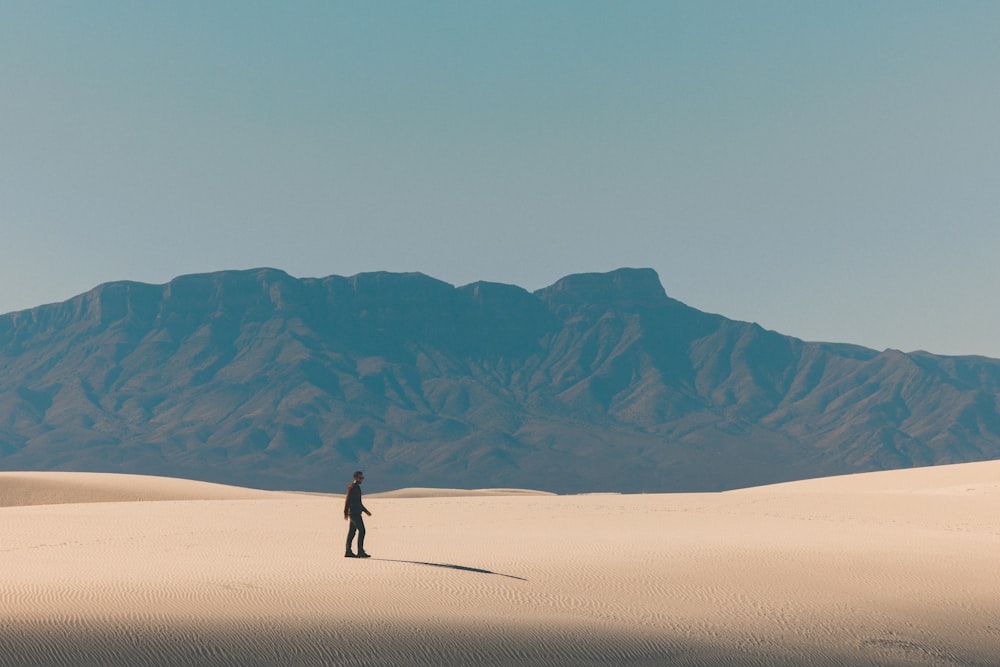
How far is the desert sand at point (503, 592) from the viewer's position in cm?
1214

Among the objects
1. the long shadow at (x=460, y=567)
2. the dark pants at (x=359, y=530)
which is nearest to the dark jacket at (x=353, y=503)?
the dark pants at (x=359, y=530)

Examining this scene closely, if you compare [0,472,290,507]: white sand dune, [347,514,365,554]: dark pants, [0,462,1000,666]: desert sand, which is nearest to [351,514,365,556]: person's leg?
[347,514,365,554]: dark pants

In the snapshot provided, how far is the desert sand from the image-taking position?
12.1 metres

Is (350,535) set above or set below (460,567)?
above

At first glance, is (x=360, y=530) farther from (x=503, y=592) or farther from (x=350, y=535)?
(x=503, y=592)

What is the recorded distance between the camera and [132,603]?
531 inches

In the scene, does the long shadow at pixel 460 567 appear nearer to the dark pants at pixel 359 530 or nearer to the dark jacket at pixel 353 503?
the dark pants at pixel 359 530

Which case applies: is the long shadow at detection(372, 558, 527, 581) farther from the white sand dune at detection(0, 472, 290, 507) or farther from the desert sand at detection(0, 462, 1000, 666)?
the white sand dune at detection(0, 472, 290, 507)

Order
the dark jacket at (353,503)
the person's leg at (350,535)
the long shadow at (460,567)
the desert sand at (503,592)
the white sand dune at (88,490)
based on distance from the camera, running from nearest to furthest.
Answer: the desert sand at (503,592)
the long shadow at (460,567)
the dark jacket at (353,503)
the person's leg at (350,535)
the white sand dune at (88,490)

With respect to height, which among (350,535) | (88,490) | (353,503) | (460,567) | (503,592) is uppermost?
(88,490)

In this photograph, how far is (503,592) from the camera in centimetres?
1520

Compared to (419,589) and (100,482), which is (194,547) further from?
(100,482)

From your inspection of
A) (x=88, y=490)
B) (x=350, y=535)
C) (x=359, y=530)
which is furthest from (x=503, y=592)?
(x=88, y=490)

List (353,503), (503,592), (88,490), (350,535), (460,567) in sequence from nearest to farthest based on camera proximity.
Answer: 1. (503,592)
2. (460,567)
3. (353,503)
4. (350,535)
5. (88,490)
